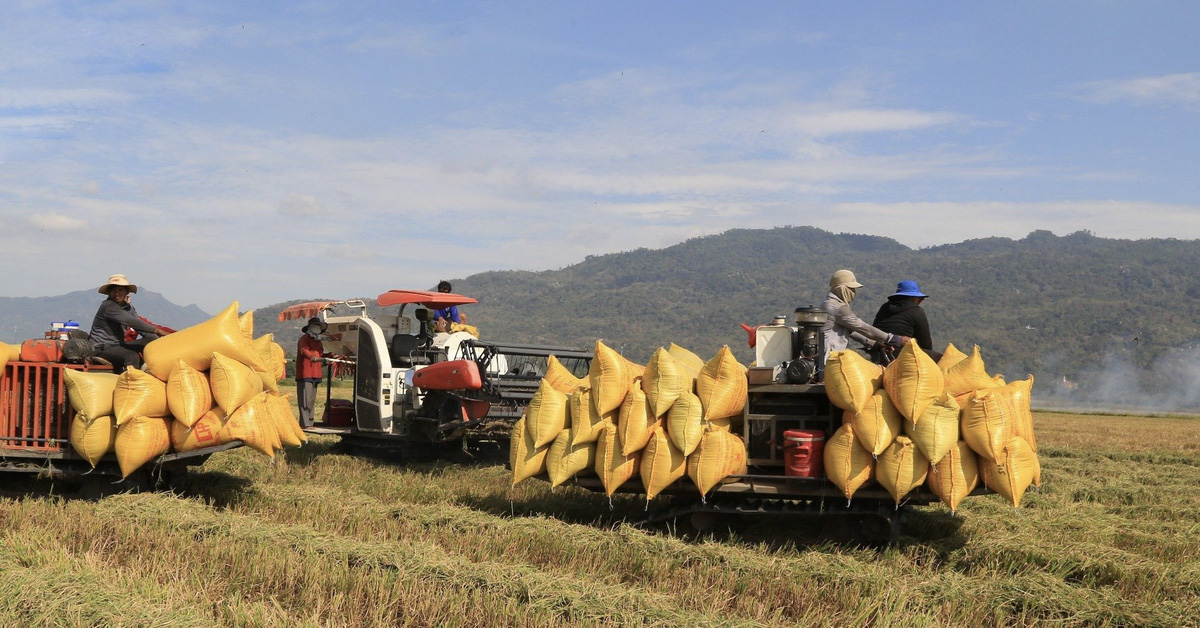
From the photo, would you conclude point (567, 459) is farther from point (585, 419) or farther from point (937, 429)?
point (937, 429)

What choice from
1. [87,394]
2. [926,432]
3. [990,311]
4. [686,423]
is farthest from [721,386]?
[990,311]

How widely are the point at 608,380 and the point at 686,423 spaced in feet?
2.27

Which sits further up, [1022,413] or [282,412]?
[1022,413]

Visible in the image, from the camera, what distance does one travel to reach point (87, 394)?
793cm

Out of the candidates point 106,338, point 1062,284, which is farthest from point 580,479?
point 1062,284

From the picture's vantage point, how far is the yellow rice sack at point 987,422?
659 centimetres

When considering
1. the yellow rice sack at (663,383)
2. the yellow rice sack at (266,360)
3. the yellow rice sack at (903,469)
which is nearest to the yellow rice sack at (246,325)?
the yellow rice sack at (266,360)

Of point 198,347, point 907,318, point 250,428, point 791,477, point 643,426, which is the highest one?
point 907,318

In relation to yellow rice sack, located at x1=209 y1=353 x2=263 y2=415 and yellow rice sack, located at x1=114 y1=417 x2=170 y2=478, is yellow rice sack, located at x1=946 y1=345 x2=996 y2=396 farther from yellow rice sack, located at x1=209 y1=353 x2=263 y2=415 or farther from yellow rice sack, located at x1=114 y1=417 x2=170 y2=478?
yellow rice sack, located at x1=114 y1=417 x2=170 y2=478

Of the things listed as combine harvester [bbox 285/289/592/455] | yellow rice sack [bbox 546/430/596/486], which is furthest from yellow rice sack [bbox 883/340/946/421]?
combine harvester [bbox 285/289/592/455]

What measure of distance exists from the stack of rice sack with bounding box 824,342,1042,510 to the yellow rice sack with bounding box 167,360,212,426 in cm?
498

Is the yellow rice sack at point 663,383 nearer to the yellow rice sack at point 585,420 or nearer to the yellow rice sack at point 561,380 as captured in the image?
the yellow rice sack at point 585,420

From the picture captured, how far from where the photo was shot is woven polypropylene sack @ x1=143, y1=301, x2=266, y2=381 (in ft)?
26.2

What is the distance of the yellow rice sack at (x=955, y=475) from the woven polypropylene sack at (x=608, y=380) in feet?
7.58
